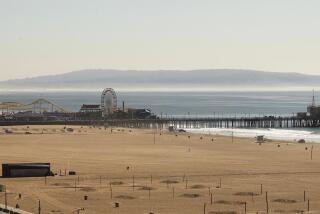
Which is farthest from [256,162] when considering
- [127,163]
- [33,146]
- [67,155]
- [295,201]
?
[33,146]

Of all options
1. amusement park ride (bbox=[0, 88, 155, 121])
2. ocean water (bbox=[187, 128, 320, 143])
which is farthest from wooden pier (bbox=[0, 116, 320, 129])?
ocean water (bbox=[187, 128, 320, 143])

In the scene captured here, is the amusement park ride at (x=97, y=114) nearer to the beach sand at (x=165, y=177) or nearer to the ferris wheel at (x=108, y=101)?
the ferris wheel at (x=108, y=101)

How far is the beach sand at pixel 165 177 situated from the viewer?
102 ft

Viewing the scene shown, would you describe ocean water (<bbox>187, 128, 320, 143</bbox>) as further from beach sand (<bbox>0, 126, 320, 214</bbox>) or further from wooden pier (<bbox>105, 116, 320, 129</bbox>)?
beach sand (<bbox>0, 126, 320, 214</bbox>)

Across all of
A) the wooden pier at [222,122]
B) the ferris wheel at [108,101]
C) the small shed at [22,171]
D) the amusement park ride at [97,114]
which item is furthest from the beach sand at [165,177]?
the ferris wheel at [108,101]

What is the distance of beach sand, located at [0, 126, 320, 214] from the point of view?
3105cm

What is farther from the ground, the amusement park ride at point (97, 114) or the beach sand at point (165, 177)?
the amusement park ride at point (97, 114)

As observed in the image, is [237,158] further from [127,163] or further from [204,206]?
[204,206]

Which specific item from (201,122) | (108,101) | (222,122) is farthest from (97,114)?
(222,122)

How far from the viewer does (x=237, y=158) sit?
174 ft

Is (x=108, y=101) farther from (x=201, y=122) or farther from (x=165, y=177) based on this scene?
(x=165, y=177)

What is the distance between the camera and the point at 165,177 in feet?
132

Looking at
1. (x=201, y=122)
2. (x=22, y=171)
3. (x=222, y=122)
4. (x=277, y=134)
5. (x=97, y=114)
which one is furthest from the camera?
(x=222, y=122)

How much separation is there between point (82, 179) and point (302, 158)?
20797 millimetres
